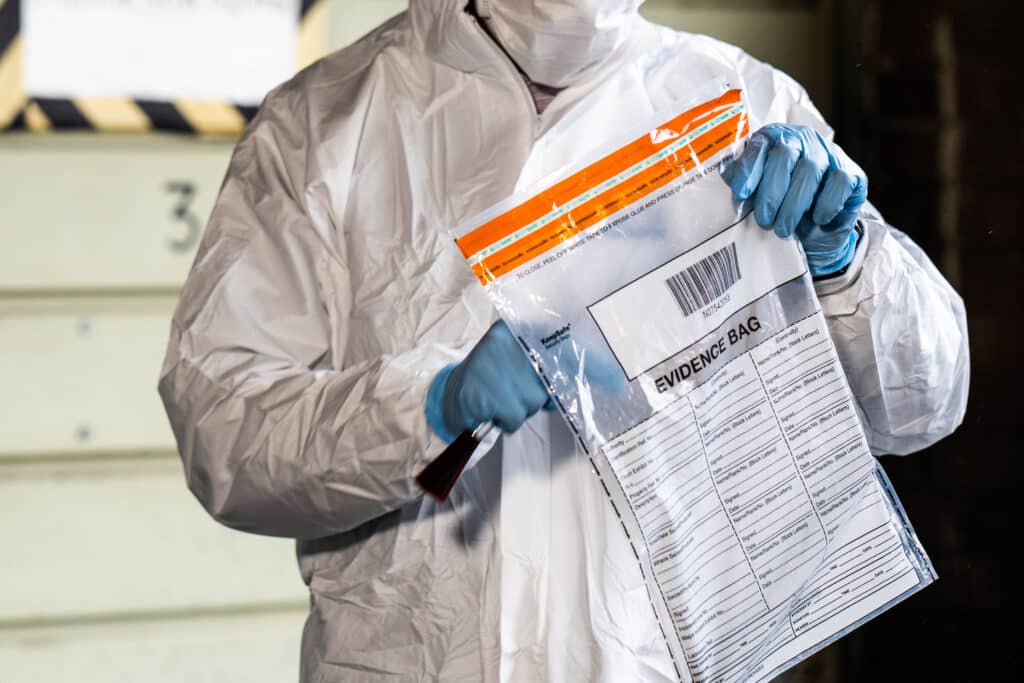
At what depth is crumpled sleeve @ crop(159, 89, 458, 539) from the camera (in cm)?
100

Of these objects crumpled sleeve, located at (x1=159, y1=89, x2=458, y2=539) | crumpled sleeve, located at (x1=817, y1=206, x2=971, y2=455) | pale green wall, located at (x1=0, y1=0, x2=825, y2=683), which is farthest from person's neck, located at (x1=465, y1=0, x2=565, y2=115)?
pale green wall, located at (x1=0, y1=0, x2=825, y2=683)

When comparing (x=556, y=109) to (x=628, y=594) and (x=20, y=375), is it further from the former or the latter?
(x=20, y=375)

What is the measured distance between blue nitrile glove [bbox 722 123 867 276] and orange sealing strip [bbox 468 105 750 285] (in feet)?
0.08

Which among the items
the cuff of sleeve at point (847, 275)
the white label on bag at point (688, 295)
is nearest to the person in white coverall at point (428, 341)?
the cuff of sleeve at point (847, 275)

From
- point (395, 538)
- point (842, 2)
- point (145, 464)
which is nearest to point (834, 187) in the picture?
point (395, 538)

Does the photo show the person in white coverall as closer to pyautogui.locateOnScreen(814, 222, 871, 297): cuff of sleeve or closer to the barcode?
pyautogui.locateOnScreen(814, 222, 871, 297): cuff of sleeve

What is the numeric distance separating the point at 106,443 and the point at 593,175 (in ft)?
4.44

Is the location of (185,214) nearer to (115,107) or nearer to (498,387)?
(115,107)

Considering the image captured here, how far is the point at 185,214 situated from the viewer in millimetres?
1964

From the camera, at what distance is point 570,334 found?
87 centimetres

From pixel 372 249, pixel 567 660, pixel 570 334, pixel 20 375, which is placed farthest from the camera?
pixel 20 375

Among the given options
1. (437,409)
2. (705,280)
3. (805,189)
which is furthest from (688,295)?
(437,409)

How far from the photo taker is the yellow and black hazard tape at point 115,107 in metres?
1.87

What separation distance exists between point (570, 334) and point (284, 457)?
312 millimetres
